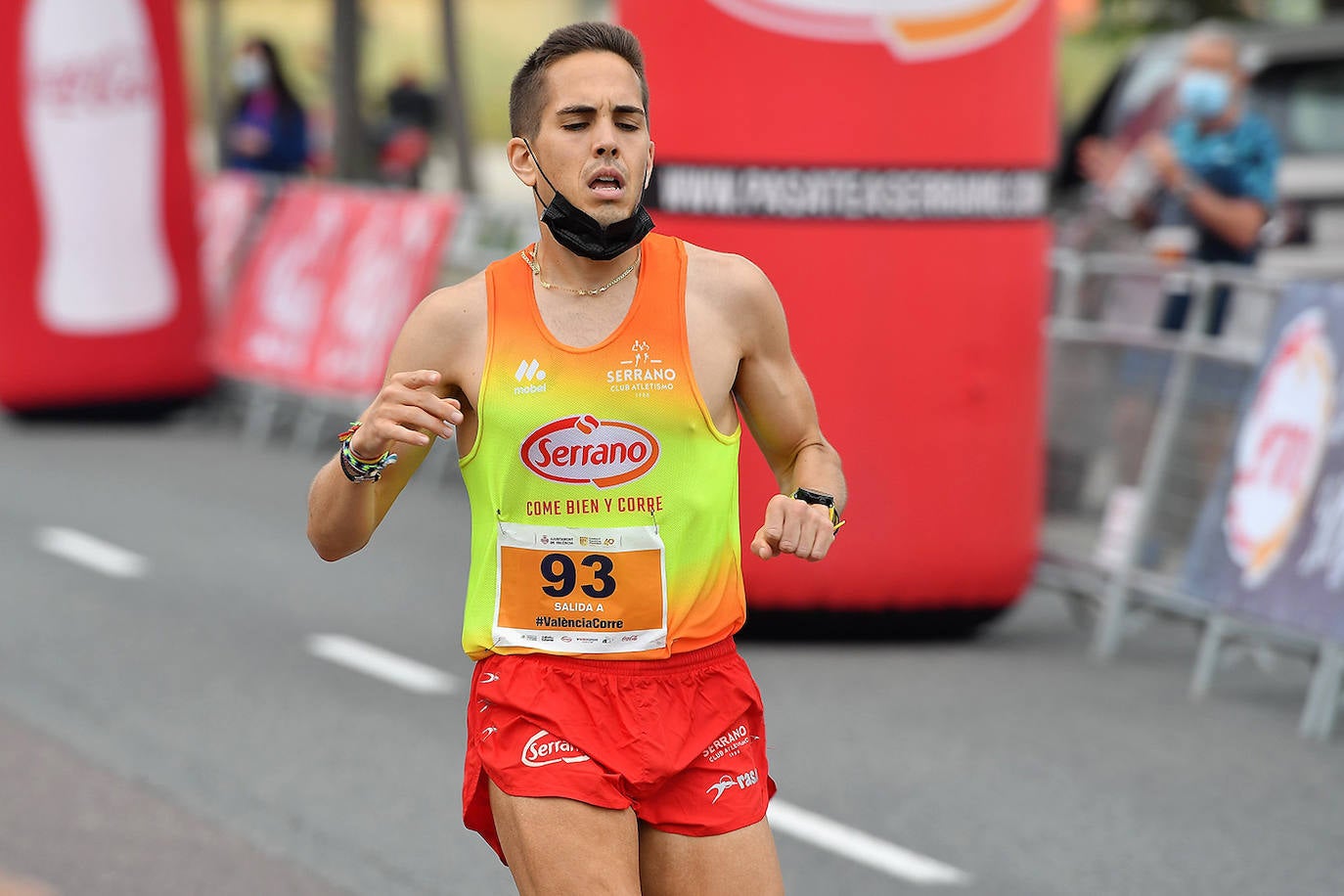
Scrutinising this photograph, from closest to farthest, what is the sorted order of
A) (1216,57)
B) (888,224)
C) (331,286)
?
(888,224) → (1216,57) → (331,286)

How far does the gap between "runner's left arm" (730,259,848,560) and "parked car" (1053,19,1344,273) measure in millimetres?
9333

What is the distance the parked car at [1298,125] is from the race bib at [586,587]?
31.6ft

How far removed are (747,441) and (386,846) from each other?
2349mm

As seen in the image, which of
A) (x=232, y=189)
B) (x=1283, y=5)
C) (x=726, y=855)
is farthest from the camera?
(x=1283, y=5)

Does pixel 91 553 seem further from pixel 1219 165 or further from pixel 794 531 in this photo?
pixel 794 531

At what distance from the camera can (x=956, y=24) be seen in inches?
314

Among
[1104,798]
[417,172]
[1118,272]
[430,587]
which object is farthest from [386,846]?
[417,172]

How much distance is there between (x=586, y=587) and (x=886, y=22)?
4712 millimetres

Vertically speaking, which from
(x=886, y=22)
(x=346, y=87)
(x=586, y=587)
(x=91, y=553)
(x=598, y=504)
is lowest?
(x=91, y=553)

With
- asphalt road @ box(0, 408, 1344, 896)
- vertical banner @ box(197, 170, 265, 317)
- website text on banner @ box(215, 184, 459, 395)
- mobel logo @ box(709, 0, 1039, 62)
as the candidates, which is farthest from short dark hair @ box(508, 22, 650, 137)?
vertical banner @ box(197, 170, 265, 317)

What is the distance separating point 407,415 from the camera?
337 centimetres

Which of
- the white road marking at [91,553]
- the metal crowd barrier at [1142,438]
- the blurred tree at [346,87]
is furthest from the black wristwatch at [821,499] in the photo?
the blurred tree at [346,87]

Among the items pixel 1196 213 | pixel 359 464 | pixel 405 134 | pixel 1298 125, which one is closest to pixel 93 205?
pixel 1196 213

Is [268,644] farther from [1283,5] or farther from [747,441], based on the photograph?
[1283,5]
